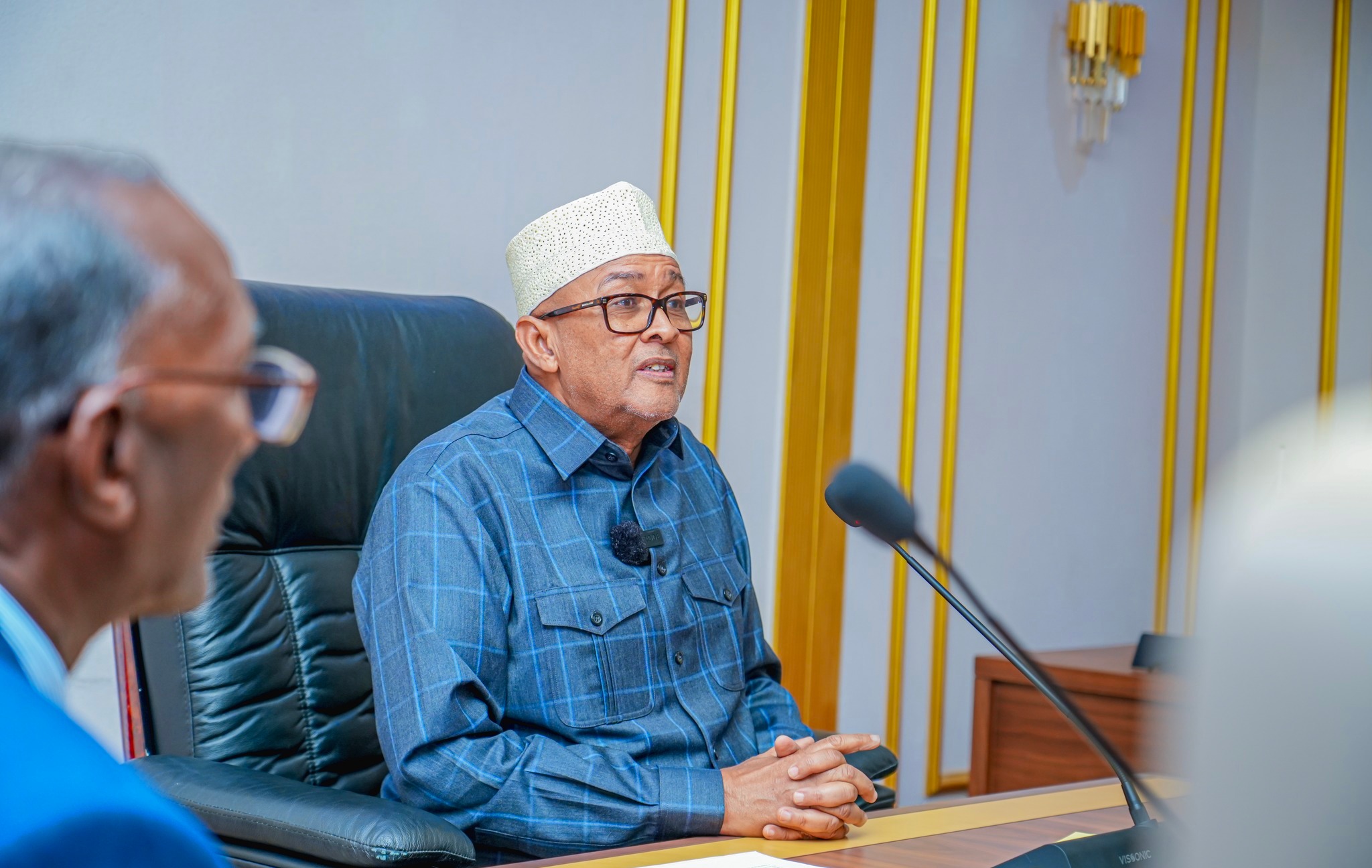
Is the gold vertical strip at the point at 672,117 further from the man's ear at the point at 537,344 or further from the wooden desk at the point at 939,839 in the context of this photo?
the wooden desk at the point at 939,839

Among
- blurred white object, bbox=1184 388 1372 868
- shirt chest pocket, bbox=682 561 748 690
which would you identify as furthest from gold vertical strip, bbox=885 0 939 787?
blurred white object, bbox=1184 388 1372 868

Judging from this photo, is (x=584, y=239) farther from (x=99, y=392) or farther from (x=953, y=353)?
(x=953, y=353)

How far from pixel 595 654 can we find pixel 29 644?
1.09 meters

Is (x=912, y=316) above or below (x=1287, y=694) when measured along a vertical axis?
above

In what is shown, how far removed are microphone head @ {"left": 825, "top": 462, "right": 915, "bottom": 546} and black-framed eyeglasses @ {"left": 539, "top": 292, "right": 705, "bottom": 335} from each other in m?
0.83

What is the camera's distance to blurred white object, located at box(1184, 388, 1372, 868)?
321 mm

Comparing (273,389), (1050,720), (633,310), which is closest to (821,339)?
(1050,720)

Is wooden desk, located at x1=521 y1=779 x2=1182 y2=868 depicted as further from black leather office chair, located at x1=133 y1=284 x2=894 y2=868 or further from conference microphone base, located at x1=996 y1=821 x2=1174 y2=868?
black leather office chair, located at x1=133 y1=284 x2=894 y2=868

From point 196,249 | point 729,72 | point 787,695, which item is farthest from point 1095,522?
point 196,249

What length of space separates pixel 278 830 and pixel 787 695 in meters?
0.81

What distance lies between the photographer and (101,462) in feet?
1.70

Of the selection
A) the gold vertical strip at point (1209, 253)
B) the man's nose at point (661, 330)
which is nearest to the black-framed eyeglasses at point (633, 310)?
the man's nose at point (661, 330)

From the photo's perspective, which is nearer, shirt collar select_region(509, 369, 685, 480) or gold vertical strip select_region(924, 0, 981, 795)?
shirt collar select_region(509, 369, 685, 480)

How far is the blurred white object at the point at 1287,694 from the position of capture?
321 millimetres
